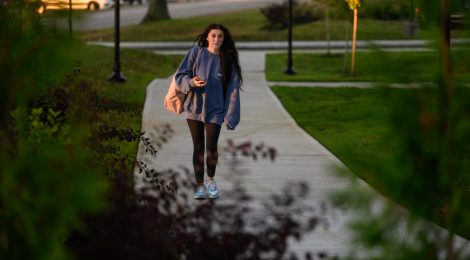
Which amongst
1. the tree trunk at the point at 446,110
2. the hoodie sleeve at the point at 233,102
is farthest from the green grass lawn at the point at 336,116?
the tree trunk at the point at 446,110

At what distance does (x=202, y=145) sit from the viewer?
1117 centimetres

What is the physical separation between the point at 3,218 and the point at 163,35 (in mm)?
39223

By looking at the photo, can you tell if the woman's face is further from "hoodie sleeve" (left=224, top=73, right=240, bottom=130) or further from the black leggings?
the black leggings

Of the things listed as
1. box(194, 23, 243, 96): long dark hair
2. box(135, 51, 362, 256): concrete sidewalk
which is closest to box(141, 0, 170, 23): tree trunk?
box(135, 51, 362, 256): concrete sidewalk

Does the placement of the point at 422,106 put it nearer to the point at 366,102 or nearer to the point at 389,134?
the point at 389,134

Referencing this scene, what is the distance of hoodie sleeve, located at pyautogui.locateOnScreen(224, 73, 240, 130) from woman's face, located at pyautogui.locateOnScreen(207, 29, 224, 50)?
0.35m

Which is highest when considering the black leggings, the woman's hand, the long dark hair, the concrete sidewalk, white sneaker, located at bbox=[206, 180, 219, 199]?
the long dark hair

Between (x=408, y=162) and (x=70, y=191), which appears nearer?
(x=70, y=191)

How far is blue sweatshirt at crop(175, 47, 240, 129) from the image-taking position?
11.0 metres

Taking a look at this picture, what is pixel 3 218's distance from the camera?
394 cm

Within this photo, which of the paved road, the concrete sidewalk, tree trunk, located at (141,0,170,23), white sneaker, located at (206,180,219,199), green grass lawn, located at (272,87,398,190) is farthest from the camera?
the paved road

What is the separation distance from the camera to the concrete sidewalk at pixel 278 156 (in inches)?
378

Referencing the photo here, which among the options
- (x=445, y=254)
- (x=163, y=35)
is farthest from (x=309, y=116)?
(x=163, y=35)

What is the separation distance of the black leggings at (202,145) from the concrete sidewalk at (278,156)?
41cm
